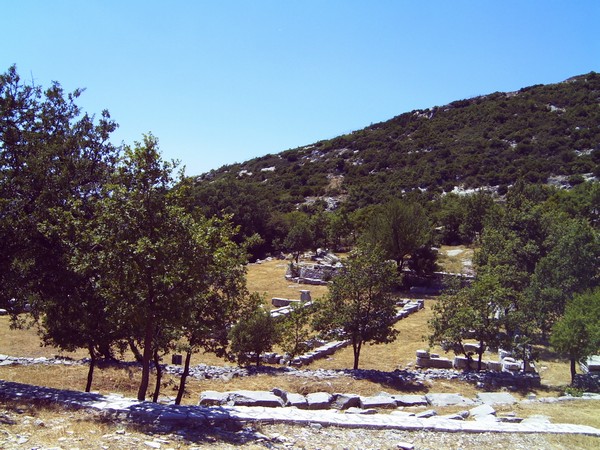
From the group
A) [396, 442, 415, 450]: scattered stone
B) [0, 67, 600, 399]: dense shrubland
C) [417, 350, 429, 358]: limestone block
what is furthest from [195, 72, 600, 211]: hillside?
[396, 442, 415, 450]: scattered stone

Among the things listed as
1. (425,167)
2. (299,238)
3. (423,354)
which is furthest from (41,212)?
(425,167)

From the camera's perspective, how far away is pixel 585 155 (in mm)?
65688

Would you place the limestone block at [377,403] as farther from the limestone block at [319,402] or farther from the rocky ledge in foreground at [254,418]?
the rocky ledge in foreground at [254,418]

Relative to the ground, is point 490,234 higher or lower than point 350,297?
higher

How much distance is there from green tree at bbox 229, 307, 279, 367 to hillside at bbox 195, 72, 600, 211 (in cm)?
3965

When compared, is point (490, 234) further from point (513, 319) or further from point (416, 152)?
point (416, 152)

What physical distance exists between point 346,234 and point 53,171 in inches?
1583

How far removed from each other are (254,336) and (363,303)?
437cm

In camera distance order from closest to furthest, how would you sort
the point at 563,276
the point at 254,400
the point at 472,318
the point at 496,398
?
the point at 254,400 → the point at 496,398 → the point at 472,318 → the point at 563,276

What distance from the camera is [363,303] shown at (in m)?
19.4

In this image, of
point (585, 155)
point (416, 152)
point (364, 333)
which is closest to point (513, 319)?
point (364, 333)

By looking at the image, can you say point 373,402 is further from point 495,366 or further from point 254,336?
point 495,366

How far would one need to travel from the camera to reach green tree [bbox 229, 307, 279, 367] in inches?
755

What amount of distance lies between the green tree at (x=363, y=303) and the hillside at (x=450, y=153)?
40.4m
